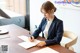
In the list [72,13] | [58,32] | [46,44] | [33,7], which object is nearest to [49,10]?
[58,32]

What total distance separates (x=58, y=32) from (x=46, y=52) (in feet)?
1.29

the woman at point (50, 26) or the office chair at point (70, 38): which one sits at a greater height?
the woman at point (50, 26)

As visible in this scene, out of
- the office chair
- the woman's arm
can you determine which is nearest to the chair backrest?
the office chair

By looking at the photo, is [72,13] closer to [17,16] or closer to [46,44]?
[46,44]

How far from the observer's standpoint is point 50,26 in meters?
1.75

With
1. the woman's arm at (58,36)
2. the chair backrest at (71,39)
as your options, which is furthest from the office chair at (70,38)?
the woman's arm at (58,36)

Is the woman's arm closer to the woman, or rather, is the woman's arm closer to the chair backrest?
the woman

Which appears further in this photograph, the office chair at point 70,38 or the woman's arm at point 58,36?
the office chair at point 70,38

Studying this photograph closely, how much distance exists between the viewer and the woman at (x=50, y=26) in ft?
5.20

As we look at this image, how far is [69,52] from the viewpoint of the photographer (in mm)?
1331

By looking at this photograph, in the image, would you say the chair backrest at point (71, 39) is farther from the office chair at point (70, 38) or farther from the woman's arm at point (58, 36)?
the woman's arm at point (58, 36)

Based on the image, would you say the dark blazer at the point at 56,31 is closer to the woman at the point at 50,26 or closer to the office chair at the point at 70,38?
the woman at the point at 50,26

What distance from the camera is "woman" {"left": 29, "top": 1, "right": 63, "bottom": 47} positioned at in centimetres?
158

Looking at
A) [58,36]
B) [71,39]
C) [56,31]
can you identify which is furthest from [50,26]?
[71,39]
